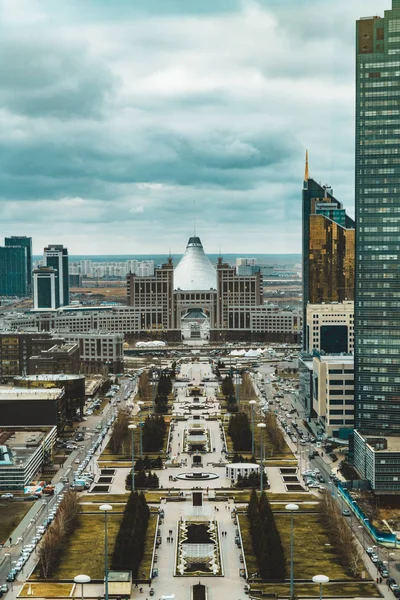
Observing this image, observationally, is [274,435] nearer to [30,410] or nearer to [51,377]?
[30,410]

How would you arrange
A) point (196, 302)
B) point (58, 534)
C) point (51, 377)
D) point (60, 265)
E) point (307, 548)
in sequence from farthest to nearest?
1. point (60, 265)
2. point (196, 302)
3. point (51, 377)
4. point (307, 548)
5. point (58, 534)

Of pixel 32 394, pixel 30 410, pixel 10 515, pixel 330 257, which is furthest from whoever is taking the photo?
pixel 330 257

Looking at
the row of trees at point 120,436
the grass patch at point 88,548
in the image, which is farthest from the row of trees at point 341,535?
the row of trees at point 120,436

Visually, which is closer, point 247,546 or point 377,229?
point 247,546

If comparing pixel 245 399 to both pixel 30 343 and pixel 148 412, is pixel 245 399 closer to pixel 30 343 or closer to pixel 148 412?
pixel 148 412

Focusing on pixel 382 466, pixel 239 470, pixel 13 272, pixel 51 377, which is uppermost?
pixel 13 272

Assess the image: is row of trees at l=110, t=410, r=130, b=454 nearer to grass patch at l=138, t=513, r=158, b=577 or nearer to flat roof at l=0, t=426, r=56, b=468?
flat roof at l=0, t=426, r=56, b=468

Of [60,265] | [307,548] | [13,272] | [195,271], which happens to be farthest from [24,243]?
[307,548]
